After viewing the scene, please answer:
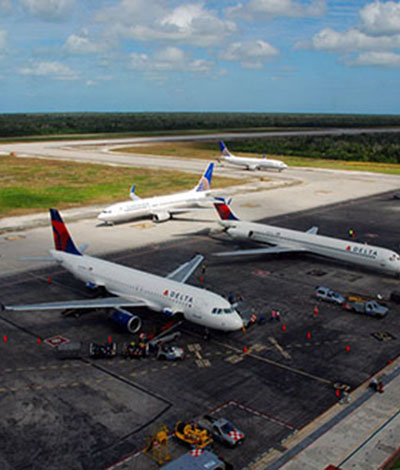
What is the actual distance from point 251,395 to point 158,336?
32.9 ft

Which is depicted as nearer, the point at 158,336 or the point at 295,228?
the point at 158,336

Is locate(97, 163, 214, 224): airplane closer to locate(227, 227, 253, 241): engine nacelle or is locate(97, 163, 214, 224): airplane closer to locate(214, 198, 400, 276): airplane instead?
locate(214, 198, 400, 276): airplane

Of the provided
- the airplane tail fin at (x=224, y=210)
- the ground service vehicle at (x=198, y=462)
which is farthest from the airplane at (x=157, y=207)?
the ground service vehicle at (x=198, y=462)

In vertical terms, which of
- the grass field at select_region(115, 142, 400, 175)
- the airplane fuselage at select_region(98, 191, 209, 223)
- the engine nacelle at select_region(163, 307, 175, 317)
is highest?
the grass field at select_region(115, 142, 400, 175)

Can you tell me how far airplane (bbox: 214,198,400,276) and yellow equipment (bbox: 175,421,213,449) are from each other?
108ft

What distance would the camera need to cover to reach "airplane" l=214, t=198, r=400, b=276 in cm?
5478

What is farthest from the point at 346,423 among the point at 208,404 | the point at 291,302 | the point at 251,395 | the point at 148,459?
the point at 291,302

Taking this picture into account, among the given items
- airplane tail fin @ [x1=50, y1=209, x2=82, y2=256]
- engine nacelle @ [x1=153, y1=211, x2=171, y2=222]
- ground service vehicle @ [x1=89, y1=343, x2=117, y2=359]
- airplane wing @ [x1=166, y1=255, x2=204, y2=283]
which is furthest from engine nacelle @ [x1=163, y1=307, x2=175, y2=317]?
engine nacelle @ [x1=153, y1=211, x2=171, y2=222]

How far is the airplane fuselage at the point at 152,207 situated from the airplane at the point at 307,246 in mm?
16439

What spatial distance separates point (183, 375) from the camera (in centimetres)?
3450

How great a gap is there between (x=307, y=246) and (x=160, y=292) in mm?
25479

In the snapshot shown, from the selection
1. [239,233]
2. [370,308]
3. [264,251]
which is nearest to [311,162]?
[239,233]

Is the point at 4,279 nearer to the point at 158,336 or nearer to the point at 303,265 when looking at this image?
the point at 158,336

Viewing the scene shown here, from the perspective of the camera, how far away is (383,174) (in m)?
145
